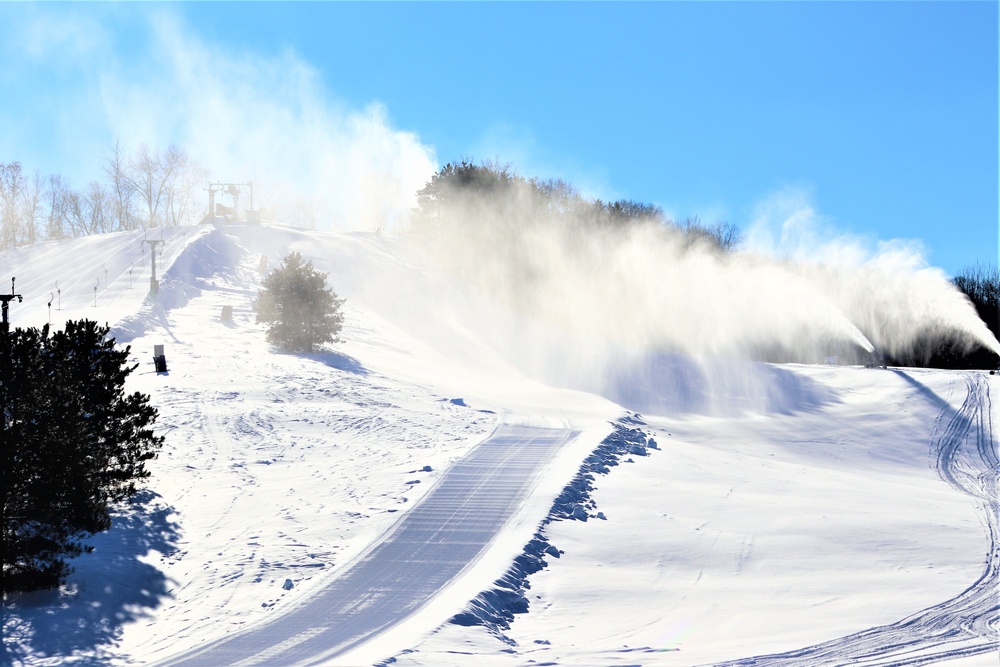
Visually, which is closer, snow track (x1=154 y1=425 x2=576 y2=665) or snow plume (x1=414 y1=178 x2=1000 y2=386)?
snow track (x1=154 y1=425 x2=576 y2=665)

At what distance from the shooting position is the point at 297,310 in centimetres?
3609

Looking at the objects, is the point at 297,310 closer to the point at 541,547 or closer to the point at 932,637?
the point at 541,547

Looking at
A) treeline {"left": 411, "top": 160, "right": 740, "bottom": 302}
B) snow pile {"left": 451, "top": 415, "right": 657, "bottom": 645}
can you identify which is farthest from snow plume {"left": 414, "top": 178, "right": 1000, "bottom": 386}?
snow pile {"left": 451, "top": 415, "right": 657, "bottom": 645}

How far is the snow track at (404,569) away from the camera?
13.1 metres

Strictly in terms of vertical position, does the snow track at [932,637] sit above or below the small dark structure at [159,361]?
below

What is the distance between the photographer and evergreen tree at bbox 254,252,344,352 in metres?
36.1

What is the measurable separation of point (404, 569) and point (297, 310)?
71.0ft

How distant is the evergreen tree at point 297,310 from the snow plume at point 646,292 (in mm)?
10728

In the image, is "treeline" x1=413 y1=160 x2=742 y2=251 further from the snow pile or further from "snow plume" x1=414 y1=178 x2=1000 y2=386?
the snow pile

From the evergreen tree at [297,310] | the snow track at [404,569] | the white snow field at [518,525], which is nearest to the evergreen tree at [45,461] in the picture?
the white snow field at [518,525]

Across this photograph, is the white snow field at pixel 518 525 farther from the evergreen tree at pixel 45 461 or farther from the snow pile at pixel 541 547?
the evergreen tree at pixel 45 461

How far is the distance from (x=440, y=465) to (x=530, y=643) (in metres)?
9.00

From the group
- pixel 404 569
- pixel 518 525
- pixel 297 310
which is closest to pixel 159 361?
pixel 297 310

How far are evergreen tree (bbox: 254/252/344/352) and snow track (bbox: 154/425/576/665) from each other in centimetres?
1460
